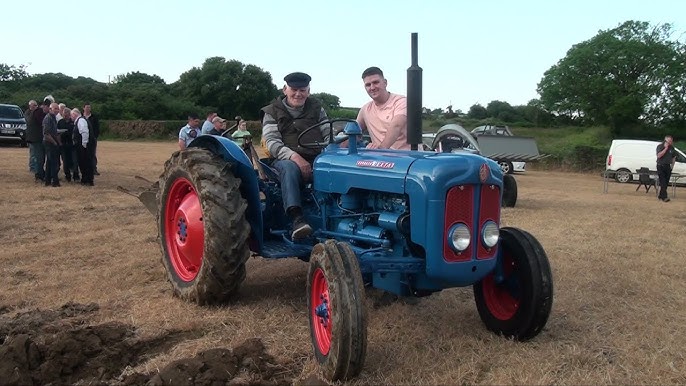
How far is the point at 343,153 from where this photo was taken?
448 centimetres

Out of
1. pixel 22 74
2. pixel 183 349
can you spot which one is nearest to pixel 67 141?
pixel 183 349

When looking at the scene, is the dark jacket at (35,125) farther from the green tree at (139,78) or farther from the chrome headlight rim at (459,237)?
the green tree at (139,78)

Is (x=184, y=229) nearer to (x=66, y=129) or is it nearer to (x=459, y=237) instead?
(x=459, y=237)

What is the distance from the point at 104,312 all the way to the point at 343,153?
1974 millimetres

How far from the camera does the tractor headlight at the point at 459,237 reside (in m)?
3.66

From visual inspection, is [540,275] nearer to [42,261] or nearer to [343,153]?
[343,153]

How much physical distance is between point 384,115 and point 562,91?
38825 mm

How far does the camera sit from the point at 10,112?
73.5ft

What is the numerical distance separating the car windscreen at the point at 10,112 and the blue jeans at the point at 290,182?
20804mm

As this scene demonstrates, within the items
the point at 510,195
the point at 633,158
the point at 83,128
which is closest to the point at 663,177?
the point at 510,195

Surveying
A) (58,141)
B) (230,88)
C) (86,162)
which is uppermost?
(230,88)

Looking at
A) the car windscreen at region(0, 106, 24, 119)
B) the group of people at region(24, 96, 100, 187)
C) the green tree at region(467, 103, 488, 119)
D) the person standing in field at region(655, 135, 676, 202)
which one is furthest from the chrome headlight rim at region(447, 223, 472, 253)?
the green tree at region(467, 103, 488, 119)

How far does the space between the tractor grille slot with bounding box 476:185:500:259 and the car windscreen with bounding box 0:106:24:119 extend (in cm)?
2220

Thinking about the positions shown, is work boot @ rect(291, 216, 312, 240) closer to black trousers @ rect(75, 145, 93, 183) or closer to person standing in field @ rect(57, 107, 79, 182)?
black trousers @ rect(75, 145, 93, 183)
